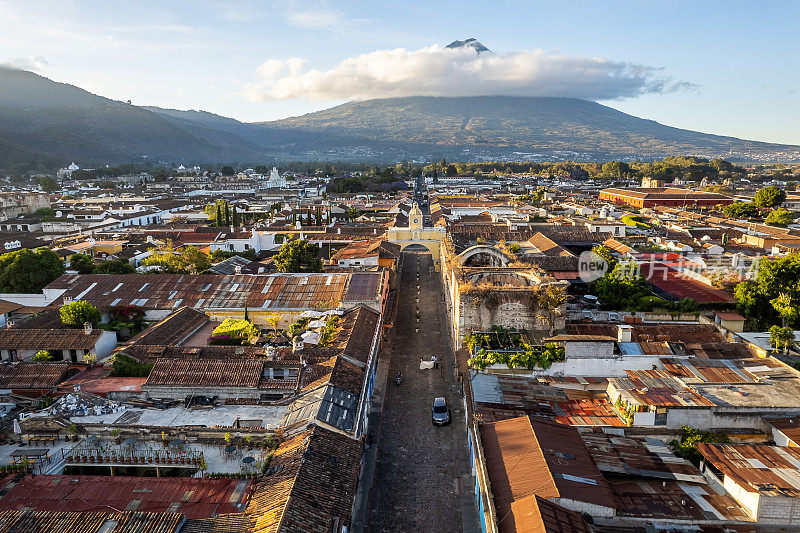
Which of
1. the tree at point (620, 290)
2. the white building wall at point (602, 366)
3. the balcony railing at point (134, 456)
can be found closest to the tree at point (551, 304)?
the white building wall at point (602, 366)

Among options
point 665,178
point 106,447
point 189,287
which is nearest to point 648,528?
point 106,447

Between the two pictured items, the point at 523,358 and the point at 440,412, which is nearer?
the point at 523,358

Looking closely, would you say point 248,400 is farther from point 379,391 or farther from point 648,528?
point 648,528

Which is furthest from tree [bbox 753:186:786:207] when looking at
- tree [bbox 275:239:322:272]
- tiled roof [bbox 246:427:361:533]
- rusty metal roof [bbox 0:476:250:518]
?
rusty metal roof [bbox 0:476:250:518]

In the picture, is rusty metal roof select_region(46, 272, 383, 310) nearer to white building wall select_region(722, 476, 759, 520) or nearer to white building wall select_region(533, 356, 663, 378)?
white building wall select_region(533, 356, 663, 378)

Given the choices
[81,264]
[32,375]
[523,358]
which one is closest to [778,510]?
[523,358]

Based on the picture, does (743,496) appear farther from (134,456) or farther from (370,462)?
(134,456)
